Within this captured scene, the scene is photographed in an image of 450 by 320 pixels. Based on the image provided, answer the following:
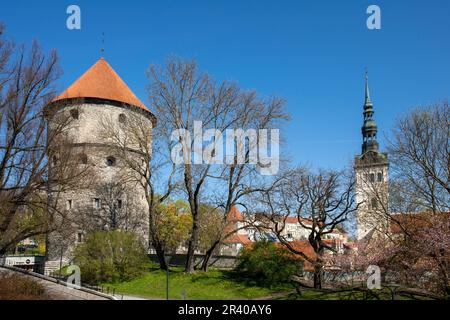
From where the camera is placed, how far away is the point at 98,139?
35344mm

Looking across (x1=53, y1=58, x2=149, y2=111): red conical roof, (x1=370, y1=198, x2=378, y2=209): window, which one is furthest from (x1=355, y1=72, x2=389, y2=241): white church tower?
(x1=53, y1=58, x2=149, y2=111): red conical roof

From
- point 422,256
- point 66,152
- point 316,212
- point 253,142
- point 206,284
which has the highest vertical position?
point 253,142

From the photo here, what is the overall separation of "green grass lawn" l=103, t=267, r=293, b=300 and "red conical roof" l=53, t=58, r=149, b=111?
575 inches

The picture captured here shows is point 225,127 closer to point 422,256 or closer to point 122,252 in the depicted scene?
point 122,252

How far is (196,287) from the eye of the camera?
26.0 metres

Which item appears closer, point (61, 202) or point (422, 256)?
point (422, 256)

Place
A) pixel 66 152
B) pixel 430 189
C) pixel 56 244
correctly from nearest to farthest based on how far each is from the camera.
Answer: pixel 66 152
pixel 430 189
pixel 56 244

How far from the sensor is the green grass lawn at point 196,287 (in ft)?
81.3

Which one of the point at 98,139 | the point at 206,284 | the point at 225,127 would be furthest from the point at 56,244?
the point at 225,127

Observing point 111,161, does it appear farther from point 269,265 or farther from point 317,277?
point 317,277

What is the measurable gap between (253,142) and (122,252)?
1131 cm

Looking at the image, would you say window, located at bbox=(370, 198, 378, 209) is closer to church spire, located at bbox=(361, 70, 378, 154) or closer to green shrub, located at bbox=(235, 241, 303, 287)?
green shrub, located at bbox=(235, 241, 303, 287)

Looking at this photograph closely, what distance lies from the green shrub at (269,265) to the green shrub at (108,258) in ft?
23.7

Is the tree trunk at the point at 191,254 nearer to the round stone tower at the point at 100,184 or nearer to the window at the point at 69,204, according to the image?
the round stone tower at the point at 100,184
